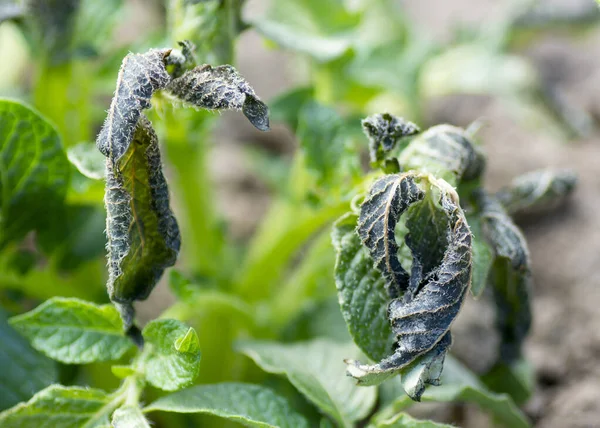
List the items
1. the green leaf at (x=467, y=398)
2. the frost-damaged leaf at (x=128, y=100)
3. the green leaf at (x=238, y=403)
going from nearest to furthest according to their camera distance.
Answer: the frost-damaged leaf at (x=128, y=100) < the green leaf at (x=238, y=403) < the green leaf at (x=467, y=398)

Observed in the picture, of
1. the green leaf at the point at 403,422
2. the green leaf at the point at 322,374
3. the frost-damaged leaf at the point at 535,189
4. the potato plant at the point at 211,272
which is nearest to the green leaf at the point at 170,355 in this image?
the potato plant at the point at 211,272

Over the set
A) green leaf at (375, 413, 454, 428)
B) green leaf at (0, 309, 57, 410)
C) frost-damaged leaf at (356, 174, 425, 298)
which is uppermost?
frost-damaged leaf at (356, 174, 425, 298)

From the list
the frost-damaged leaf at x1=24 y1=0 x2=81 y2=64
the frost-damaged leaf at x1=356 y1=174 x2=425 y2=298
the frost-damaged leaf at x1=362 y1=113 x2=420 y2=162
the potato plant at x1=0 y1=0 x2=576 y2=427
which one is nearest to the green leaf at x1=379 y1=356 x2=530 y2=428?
the potato plant at x1=0 y1=0 x2=576 y2=427

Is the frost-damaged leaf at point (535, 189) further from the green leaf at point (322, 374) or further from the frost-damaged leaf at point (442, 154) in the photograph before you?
the green leaf at point (322, 374)

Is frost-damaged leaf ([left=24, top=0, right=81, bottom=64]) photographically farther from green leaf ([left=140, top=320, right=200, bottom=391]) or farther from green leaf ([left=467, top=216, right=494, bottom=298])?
green leaf ([left=467, top=216, right=494, bottom=298])

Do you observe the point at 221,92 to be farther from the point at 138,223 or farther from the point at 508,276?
the point at 508,276

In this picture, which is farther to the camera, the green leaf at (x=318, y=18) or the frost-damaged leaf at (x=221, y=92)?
the green leaf at (x=318, y=18)

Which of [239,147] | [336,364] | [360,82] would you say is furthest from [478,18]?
[336,364]
